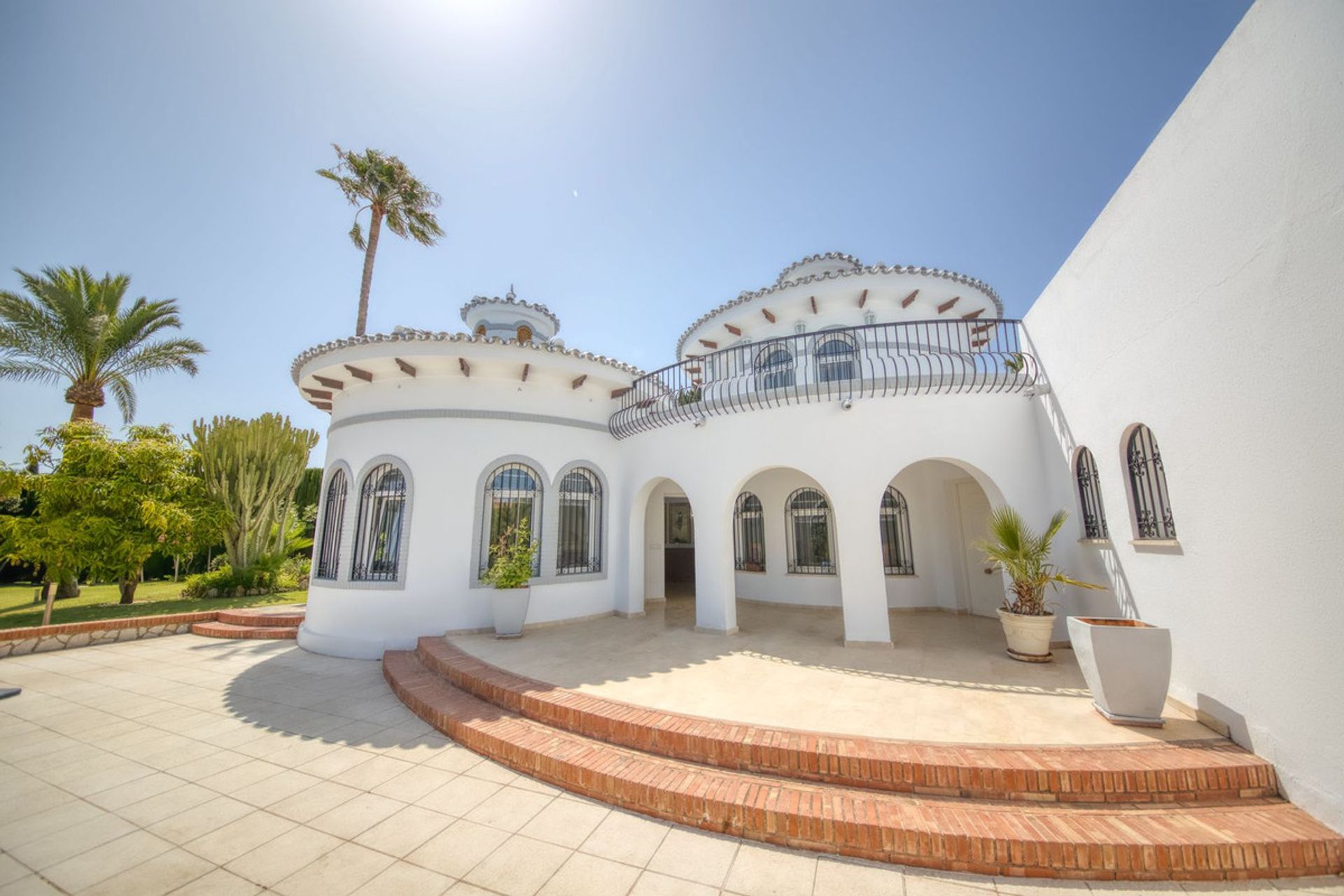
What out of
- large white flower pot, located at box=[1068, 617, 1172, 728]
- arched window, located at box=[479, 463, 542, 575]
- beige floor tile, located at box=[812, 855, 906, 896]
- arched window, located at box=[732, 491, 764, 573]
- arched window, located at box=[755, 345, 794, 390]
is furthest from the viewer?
arched window, located at box=[755, 345, 794, 390]

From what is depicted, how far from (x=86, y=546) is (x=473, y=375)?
10144 millimetres

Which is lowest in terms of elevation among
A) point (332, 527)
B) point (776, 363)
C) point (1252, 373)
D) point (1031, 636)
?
point (1031, 636)

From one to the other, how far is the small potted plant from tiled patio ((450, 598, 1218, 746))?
29 cm

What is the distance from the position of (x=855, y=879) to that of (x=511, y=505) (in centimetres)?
765

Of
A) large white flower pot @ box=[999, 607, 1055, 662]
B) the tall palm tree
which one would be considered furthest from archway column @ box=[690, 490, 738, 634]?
the tall palm tree

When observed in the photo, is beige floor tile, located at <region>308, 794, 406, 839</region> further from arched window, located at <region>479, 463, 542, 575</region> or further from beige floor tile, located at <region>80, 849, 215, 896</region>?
arched window, located at <region>479, 463, 542, 575</region>

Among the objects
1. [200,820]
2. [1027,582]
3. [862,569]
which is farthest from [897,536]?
[200,820]

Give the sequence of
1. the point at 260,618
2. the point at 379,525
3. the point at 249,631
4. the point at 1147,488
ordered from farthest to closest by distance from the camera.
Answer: the point at 260,618, the point at 249,631, the point at 379,525, the point at 1147,488

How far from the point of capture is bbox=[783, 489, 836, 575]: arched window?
10312mm

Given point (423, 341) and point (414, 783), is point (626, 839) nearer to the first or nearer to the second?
point (414, 783)

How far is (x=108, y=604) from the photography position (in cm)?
1231

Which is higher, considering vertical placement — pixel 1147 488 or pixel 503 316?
pixel 503 316

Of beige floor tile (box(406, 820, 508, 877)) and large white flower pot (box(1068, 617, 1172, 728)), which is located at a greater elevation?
large white flower pot (box(1068, 617, 1172, 728))

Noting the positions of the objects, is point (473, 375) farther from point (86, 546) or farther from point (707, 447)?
point (86, 546)
